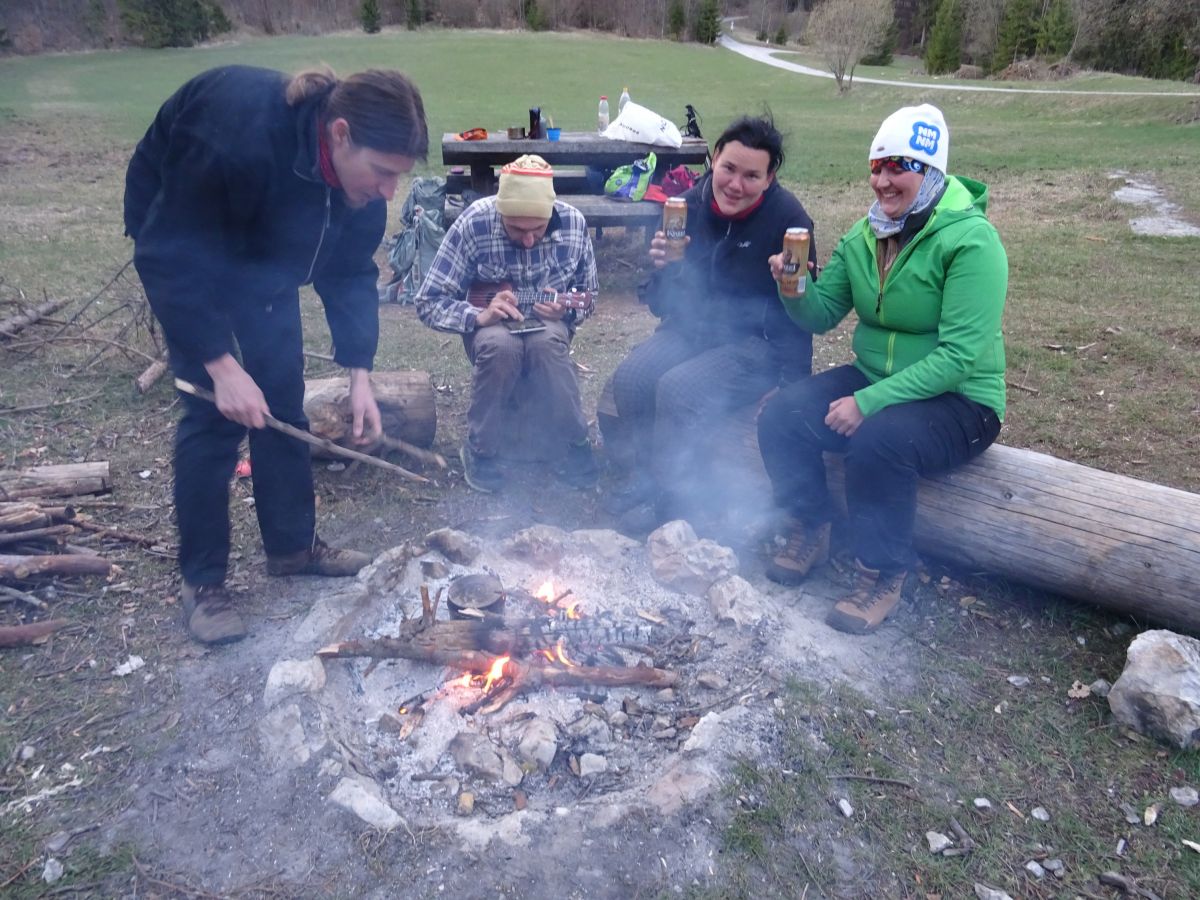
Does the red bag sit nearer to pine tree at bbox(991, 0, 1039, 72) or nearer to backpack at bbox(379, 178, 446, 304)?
backpack at bbox(379, 178, 446, 304)

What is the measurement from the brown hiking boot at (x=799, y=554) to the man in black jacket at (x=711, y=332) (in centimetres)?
54

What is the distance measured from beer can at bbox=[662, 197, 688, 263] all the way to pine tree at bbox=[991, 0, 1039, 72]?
32.9m

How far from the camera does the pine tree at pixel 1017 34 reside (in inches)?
1179

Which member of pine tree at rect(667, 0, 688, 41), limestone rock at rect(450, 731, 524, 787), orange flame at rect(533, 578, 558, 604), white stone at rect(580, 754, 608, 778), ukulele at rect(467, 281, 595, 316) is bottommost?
white stone at rect(580, 754, 608, 778)

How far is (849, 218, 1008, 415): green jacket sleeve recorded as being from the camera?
2773mm

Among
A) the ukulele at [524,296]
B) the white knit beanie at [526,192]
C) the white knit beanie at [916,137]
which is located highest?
the white knit beanie at [916,137]

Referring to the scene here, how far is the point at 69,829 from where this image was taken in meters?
2.12

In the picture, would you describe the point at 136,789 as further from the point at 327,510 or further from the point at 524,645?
the point at 327,510

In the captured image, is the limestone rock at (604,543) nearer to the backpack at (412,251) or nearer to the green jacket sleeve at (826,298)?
the green jacket sleeve at (826,298)

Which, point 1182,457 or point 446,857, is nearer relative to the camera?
point 446,857

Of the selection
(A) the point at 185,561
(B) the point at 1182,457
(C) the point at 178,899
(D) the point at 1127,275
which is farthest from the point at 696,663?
(D) the point at 1127,275

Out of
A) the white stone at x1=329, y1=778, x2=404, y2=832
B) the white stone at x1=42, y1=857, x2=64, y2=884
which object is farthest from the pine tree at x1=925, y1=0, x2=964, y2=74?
the white stone at x1=42, y1=857, x2=64, y2=884

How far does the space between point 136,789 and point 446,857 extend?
915 mm

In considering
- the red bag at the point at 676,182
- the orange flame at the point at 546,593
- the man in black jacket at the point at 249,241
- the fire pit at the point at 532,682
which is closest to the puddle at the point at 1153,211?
the red bag at the point at 676,182
